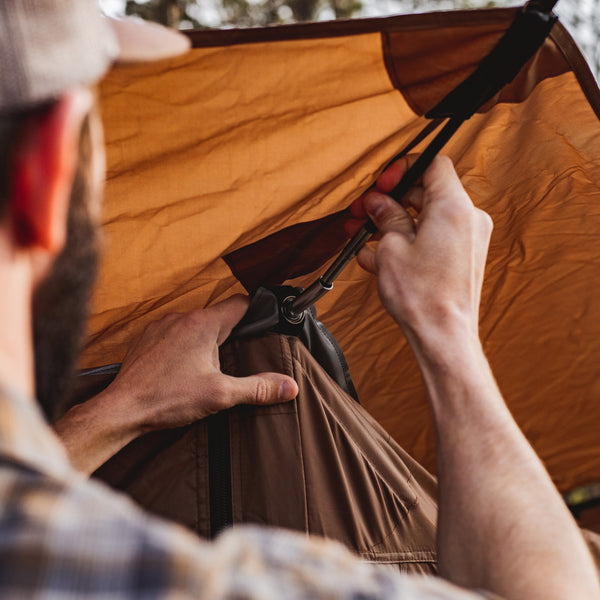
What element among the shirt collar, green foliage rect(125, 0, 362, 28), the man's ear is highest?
the man's ear

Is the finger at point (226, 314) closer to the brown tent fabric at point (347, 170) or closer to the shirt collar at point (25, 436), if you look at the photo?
the brown tent fabric at point (347, 170)

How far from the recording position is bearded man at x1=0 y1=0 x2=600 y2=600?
21.0 inches

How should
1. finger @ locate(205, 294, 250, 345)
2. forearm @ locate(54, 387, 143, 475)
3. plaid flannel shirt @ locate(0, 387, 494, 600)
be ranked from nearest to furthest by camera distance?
plaid flannel shirt @ locate(0, 387, 494, 600), forearm @ locate(54, 387, 143, 475), finger @ locate(205, 294, 250, 345)

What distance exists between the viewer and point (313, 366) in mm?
1449

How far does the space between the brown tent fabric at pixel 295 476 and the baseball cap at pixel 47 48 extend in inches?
30.8

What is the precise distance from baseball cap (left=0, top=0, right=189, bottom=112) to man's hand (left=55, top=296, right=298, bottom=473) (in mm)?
700

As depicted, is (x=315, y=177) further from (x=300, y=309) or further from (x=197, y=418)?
(x=197, y=418)

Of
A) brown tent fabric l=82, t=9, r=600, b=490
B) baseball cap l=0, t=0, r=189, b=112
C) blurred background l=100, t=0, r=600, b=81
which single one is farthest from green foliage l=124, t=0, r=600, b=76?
baseball cap l=0, t=0, r=189, b=112

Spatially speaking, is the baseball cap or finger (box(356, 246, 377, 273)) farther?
finger (box(356, 246, 377, 273))

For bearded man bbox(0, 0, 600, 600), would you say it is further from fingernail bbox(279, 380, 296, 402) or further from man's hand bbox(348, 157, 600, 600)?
fingernail bbox(279, 380, 296, 402)

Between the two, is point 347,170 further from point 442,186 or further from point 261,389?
point 261,389

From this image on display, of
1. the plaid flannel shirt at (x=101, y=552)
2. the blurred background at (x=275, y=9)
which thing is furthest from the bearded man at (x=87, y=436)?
the blurred background at (x=275, y=9)

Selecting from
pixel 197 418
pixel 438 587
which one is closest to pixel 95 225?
pixel 438 587

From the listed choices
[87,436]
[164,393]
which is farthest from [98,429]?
[164,393]
